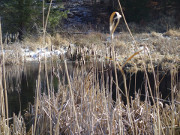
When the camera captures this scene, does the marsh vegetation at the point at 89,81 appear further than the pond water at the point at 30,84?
No

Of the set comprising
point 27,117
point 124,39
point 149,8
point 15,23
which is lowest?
point 27,117

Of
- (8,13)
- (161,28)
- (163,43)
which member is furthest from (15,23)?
(161,28)

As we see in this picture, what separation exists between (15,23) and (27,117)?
734 centimetres

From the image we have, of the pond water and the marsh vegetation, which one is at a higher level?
the marsh vegetation

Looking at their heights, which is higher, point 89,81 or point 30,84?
point 89,81

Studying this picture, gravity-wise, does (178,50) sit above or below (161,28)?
below

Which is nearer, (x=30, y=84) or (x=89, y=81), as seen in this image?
(x=89, y=81)

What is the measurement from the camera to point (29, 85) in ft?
15.1

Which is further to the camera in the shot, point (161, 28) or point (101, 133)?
point (161, 28)

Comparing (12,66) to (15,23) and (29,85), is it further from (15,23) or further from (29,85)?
(15,23)

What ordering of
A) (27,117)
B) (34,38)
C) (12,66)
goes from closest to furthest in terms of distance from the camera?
(27,117)
(12,66)
(34,38)

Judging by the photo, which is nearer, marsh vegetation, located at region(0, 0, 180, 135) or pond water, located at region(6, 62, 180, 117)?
marsh vegetation, located at region(0, 0, 180, 135)

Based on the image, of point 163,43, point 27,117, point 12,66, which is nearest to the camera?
point 27,117

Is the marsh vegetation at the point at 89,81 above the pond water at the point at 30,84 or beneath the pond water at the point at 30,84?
above
